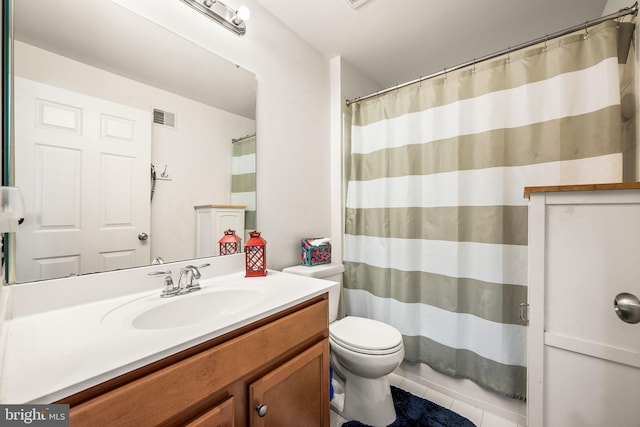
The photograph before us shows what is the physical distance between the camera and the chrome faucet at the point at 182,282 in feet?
3.24

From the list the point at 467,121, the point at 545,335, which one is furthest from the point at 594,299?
the point at 467,121

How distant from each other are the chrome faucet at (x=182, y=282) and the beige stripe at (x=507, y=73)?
156 cm

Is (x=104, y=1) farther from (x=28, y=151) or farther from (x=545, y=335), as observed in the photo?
(x=545, y=335)

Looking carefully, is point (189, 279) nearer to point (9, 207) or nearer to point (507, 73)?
point (9, 207)

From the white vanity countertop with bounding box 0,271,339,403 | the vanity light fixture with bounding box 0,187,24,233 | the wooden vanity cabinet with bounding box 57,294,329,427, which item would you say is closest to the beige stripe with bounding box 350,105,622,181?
the wooden vanity cabinet with bounding box 57,294,329,427

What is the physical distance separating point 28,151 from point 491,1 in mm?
2258

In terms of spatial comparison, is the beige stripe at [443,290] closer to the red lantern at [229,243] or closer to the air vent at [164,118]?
the red lantern at [229,243]

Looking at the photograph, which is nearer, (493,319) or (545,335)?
(545,335)

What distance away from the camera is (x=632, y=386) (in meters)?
0.73

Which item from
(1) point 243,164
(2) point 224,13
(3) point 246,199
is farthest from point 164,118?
(2) point 224,13

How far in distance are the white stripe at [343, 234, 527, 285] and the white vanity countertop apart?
102cm

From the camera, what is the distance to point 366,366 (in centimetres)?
125

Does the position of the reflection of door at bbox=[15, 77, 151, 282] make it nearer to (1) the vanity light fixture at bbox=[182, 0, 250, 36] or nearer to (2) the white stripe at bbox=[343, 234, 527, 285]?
(1) the vanity light fixture at bbox=[182, 0, 250, 36]

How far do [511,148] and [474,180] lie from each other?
0.76 ft
